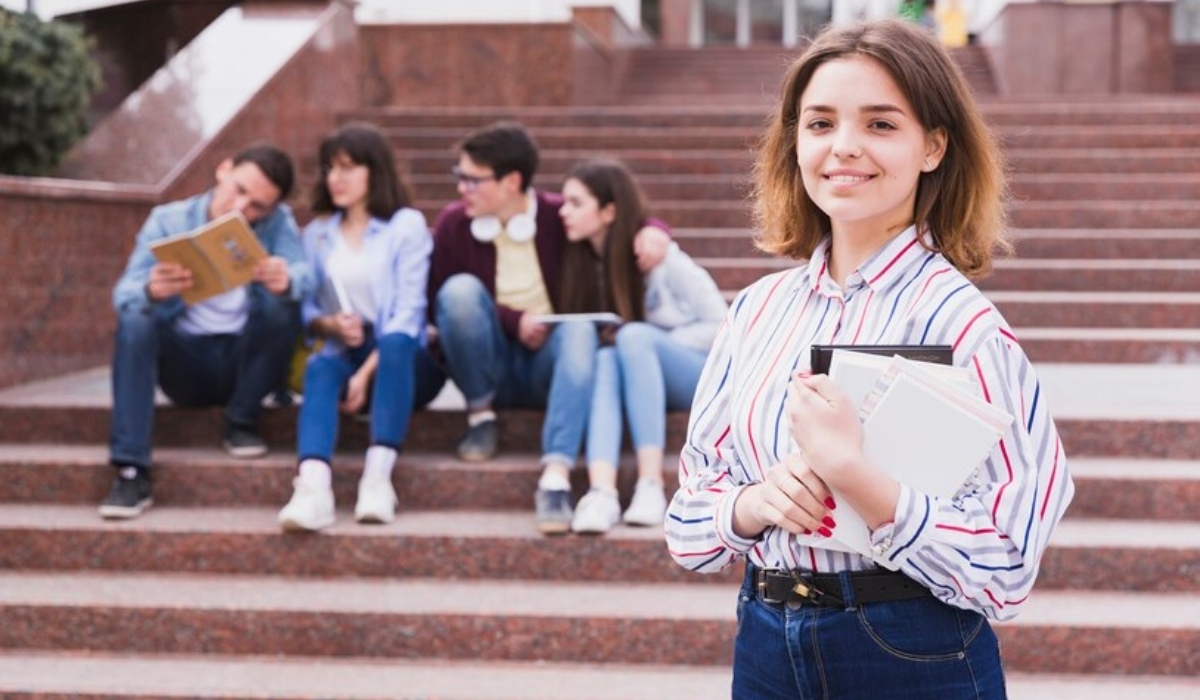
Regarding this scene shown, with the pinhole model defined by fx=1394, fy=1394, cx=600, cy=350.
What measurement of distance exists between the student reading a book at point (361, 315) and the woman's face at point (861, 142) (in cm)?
286

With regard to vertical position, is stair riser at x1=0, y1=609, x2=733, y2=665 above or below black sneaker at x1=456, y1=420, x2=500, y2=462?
below

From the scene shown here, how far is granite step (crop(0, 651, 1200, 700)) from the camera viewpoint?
3539 mm

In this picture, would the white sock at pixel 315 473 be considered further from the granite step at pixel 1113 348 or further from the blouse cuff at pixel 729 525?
the granite step at pixel 1113 348

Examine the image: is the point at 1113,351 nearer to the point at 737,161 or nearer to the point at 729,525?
the point at 737,161

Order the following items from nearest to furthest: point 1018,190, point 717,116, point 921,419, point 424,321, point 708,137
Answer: point 921,419 < point 424,321 < point 1018,190 < point 708,137 < point 717,116

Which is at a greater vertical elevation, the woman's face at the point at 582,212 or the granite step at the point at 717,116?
the granite step at the point at 717,116

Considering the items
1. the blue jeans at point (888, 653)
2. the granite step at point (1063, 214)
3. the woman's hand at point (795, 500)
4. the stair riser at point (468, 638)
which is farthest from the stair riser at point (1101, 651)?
the granite step at point (1063, 214)

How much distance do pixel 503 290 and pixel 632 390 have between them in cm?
75

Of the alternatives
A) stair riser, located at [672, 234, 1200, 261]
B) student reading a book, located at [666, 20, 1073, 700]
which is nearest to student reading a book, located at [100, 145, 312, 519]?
stair riser, located at [672, 234, 1200, 261]

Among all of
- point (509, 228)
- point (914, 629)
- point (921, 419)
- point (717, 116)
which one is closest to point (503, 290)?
point (509, 228)

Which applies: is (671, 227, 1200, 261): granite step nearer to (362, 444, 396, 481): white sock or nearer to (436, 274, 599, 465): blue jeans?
(436, 274, 599, 465): blue jeans

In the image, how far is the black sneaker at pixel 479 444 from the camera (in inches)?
182

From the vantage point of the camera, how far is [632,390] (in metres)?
4.35

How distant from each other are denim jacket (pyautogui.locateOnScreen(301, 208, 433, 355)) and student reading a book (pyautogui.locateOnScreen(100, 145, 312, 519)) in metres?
0.07
